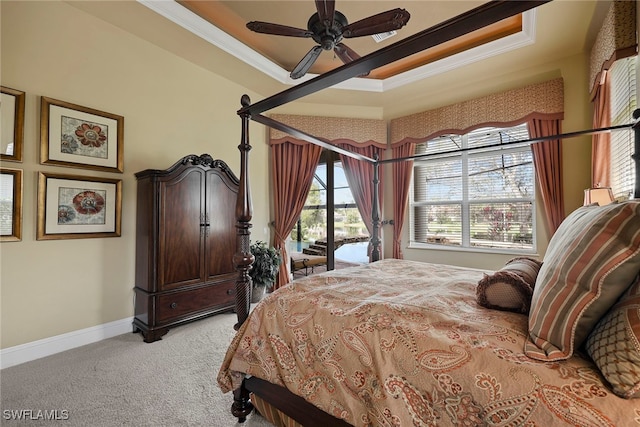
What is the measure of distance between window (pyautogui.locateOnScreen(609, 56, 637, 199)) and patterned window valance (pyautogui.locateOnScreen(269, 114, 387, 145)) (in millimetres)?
2459

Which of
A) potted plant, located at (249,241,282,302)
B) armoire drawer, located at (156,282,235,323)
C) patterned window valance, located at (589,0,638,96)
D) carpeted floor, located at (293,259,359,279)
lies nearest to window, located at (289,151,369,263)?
carpeted floor, located at (293,259,359,279)

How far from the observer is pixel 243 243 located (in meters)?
1.67

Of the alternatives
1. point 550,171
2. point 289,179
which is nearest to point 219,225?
point 289,179

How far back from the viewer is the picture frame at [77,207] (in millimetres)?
2340

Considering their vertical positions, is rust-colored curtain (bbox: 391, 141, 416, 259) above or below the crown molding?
below

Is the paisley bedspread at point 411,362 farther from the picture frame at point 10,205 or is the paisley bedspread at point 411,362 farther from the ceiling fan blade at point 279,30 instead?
the picture frame at point 10,205

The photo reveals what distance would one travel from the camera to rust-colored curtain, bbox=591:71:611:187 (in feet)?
8.20

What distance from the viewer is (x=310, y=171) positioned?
13.8 ft

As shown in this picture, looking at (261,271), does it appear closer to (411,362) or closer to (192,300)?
(192,300)

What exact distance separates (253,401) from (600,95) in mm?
3823

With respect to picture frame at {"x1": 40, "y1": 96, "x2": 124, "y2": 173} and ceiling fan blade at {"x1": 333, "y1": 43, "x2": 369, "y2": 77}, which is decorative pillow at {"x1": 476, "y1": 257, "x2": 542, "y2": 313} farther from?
picture frame at {"x1": 40, "y1": 96, "x2": 124, "y2": 173}

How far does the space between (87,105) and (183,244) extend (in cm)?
156

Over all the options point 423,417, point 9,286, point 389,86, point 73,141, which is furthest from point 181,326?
point 389,86

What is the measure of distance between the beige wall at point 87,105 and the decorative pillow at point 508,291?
10.3ft
